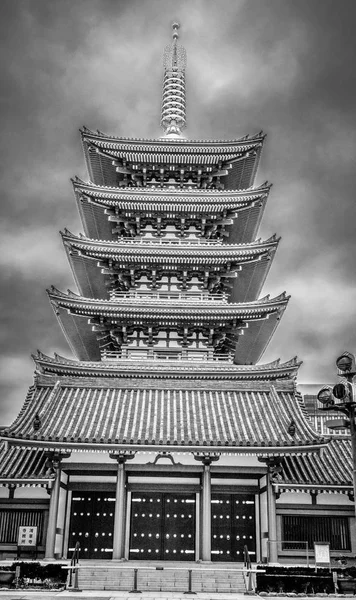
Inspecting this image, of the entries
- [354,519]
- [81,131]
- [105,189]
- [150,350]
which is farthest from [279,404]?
[81,131]

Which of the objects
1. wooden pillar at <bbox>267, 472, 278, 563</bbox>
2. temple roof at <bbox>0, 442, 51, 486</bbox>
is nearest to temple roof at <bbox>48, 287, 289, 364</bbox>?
temple roof at <bbox>0, 442, 51, 486</bbox>

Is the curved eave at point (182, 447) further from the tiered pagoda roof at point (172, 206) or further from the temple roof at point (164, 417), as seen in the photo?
the tiered pagoda roof at point (172, 206)

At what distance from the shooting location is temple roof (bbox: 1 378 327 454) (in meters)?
22.1

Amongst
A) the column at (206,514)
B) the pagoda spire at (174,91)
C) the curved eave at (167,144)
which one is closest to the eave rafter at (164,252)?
the curved eave at (167,144)

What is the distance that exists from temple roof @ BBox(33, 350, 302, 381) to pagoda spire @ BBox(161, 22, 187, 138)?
59.5ft

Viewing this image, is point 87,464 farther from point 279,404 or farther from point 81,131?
point 81,131

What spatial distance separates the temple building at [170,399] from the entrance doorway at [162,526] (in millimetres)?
58

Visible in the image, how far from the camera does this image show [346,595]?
19188 mm

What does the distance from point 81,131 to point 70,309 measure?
36.6 ft

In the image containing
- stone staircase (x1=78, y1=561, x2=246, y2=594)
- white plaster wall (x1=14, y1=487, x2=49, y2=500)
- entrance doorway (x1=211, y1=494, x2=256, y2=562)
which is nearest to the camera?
stone staircase (x1=78, y1=561, x2=246, y2=594)

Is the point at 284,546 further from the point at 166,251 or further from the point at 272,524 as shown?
the point at 166,251

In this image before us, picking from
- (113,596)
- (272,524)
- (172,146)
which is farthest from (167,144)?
(113,596)

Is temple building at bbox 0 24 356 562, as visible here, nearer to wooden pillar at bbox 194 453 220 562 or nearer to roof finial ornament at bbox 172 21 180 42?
wooden pillar at bbox 194 453 220 562

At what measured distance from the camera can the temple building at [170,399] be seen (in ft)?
75.2
